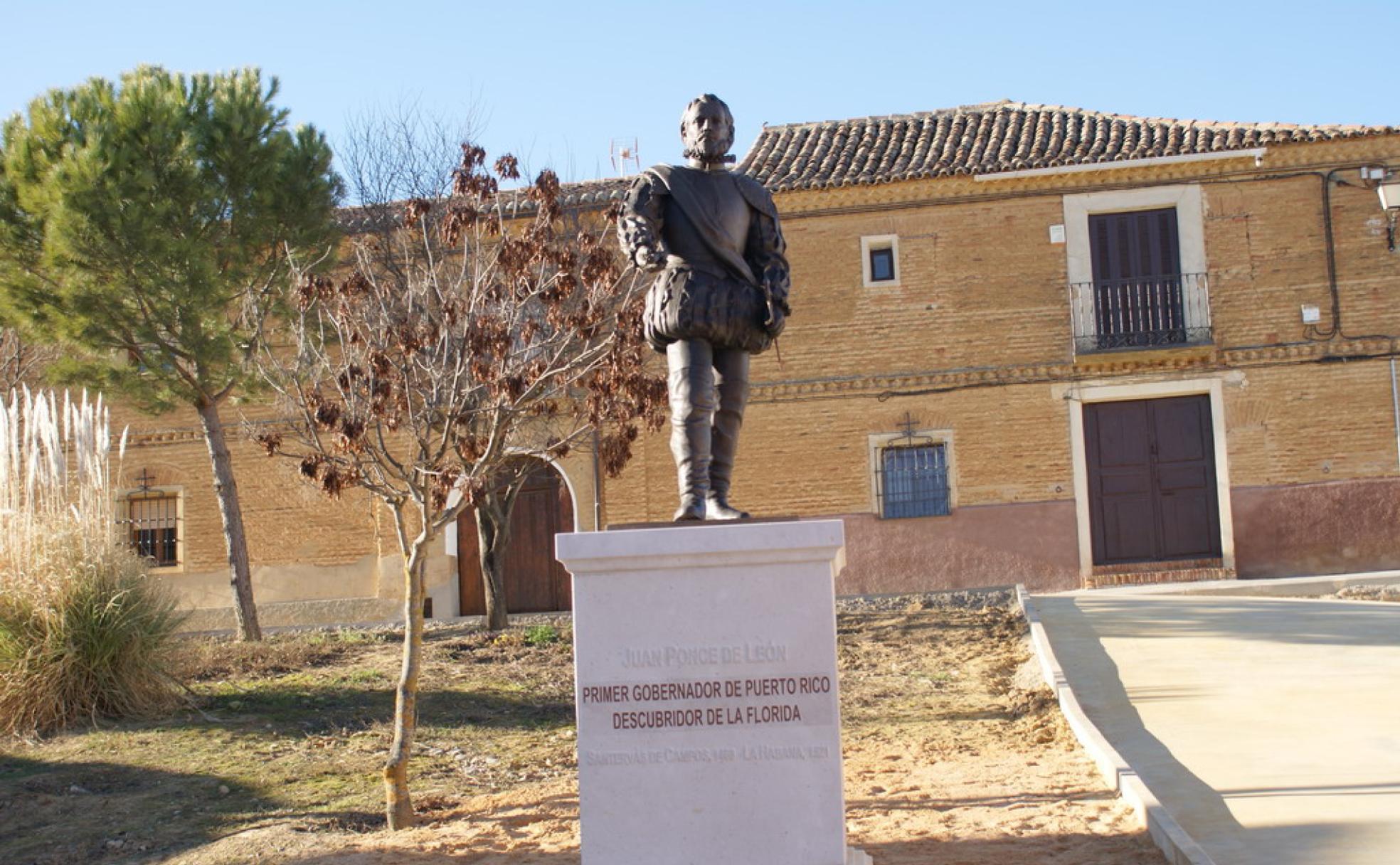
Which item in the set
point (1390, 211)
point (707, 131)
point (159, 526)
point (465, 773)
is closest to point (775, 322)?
point (707, 131)

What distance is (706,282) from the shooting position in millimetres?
5320

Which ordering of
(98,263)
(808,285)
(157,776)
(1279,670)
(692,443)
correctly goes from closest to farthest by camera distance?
1. (692,443)
2. (157,776)
3. (1279,670)
4. (98,263)
5. (808,285)

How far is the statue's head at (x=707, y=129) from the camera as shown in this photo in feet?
17.7

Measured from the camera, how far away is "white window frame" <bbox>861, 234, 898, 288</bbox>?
1758 centimetres

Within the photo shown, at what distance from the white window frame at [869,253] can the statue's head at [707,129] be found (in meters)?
12.3

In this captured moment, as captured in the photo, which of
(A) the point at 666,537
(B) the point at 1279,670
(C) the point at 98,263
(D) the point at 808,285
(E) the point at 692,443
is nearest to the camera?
(A) the point at 666,537

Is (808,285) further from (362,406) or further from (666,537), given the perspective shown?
(666,537)

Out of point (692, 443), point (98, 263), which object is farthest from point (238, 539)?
point (692, 443)

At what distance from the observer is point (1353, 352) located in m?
16.7

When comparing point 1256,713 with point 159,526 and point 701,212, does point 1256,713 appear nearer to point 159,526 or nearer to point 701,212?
point 701,212

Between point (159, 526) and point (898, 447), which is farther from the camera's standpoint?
point (159, 526)

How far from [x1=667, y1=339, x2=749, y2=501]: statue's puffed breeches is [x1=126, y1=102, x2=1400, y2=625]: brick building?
11.8 meters

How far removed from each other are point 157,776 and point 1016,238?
12612 mm

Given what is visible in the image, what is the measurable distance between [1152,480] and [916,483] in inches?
114
